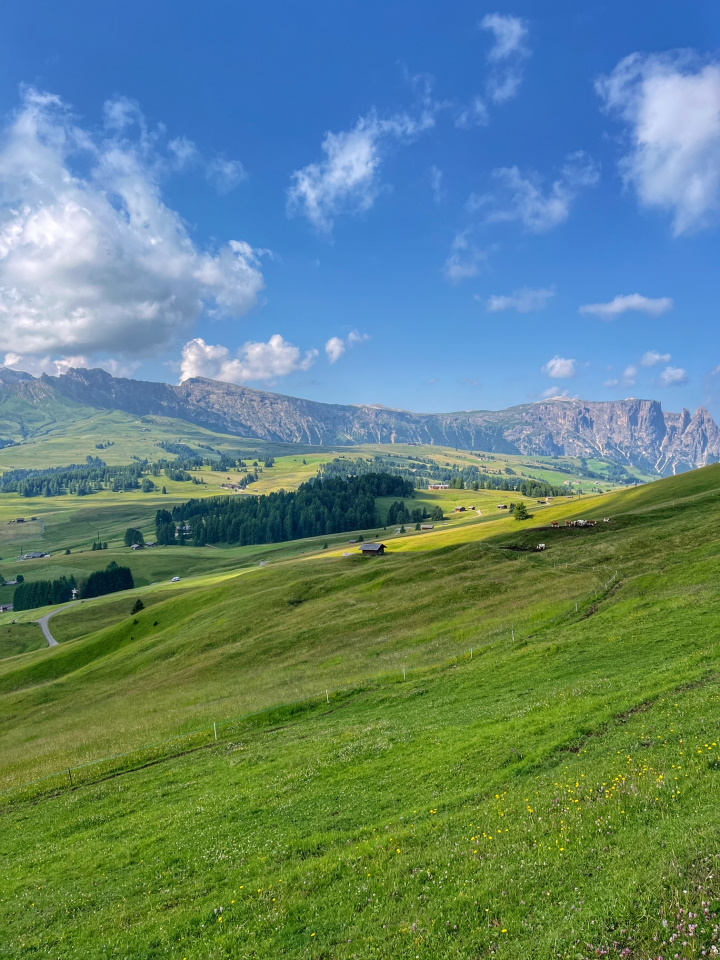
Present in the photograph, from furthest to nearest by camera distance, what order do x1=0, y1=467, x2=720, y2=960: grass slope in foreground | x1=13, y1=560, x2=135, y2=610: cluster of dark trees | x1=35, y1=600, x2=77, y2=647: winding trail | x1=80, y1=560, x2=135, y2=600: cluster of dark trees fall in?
x1=80, y1=560, x2=135, y2=600: cluster of dark trees, x1=13, y1=560, x2=135, y2=610: cluster of dark trees, x1=35, y1=600, x2=77, y2=647: winding trail, x1=0, y1=467, x2=720, y2=960: grass slope in foreground

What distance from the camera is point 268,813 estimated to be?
71.7 feet

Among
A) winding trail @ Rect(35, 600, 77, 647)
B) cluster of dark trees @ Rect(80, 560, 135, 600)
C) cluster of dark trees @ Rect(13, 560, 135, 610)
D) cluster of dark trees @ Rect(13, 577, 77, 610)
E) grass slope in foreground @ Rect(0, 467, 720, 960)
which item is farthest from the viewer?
cluster of dark trees @ Rect(80, 560, 135, 600)

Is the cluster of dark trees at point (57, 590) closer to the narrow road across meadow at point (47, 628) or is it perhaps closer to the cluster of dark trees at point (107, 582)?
the cluster of dark trees at point (107, 582)

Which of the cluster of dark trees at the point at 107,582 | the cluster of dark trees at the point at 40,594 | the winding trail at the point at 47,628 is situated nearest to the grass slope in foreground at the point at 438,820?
the winding trail at the point at 47,628

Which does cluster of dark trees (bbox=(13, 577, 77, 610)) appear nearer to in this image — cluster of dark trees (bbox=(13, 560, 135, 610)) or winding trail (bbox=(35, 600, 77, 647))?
cluster of dark trees (bbox=(13, 560, 135, 610))

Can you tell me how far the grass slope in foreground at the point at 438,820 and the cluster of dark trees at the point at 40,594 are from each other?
145253mm

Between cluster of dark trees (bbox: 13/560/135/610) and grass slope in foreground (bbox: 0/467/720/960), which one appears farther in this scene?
cluster of dark trees (bbox: 13/560/135/610)

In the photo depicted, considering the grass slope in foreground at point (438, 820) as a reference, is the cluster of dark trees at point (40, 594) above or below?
below

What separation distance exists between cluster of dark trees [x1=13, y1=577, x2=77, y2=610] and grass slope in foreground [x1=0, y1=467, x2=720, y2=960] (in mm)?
145253

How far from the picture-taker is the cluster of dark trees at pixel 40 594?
172 meters

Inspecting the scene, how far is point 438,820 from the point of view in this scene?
56.5 ft

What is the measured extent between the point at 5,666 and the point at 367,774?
92830 millimetres

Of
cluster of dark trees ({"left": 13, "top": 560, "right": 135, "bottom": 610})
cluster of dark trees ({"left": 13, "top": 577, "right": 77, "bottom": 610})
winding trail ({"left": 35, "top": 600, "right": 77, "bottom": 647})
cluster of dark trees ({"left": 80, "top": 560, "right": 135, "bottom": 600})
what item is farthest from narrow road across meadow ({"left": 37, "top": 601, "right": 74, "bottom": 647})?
cluster of dark trees ({"left": 13, "top": 577, "right": 77, "bottom": 610})

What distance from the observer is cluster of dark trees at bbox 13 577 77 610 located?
172m
